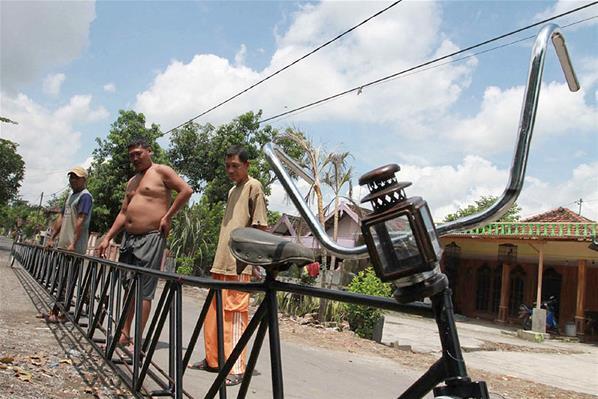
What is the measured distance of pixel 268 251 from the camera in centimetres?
150

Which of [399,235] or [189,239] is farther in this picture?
[189,239]

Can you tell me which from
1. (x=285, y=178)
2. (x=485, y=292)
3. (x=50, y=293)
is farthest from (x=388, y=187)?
(x=485, y=292)

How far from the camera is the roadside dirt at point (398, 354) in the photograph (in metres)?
5.04

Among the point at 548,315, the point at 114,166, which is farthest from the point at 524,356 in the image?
the point at 114,166

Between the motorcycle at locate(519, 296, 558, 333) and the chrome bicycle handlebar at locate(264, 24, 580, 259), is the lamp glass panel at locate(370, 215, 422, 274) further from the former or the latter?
the motorcycle at locate(519, 296, 558, 333)

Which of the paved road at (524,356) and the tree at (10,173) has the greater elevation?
the tree at (10,173)

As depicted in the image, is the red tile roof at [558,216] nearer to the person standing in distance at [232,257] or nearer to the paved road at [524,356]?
the paved road at [524,356]

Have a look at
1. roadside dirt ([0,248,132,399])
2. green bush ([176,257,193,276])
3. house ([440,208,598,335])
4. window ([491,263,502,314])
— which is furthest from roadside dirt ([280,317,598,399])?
window ([491,263,502,314])

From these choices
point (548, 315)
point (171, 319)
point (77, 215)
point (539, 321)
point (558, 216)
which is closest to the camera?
point (171, 319)

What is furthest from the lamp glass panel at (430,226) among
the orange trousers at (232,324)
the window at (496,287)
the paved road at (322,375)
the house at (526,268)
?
the window at (496,287)

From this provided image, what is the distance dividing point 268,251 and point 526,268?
15.7 m

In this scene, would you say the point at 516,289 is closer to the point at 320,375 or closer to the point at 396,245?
the point at 320,375

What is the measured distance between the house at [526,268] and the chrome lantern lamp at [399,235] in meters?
11.8

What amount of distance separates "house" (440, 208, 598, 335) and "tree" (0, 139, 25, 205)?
93.1ft
